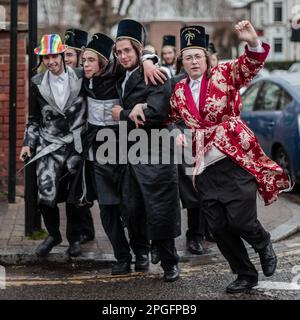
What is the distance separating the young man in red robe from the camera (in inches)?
209

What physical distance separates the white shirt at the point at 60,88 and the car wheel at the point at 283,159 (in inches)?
168

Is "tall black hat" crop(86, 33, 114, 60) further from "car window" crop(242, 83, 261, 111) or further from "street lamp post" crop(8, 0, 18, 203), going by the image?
"car window" crop(242, 83, 261, 111)

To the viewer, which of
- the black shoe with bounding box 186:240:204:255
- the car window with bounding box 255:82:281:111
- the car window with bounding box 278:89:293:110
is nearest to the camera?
the black shoe with bounding box 186:240:204:255

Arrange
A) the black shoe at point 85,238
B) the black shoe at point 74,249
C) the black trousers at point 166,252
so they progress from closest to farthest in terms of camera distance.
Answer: the black trousers at point 166,252, the black shoe at point 74,249, the black shoe at point 85,238

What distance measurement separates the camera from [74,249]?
21.7ft

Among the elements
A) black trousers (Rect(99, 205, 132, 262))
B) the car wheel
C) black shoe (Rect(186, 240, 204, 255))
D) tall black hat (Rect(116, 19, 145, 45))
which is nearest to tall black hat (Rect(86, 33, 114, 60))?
tall black hat (Rect(116, 19, 145, 45))

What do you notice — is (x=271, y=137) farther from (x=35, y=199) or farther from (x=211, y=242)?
(x=35, y=199)

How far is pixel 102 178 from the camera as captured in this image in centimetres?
599

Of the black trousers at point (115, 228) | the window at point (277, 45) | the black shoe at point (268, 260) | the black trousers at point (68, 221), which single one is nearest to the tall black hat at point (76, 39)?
the black trousers at point (68, 221)

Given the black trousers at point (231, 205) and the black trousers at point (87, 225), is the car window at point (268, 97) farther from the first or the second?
the black trousers at point (231, 205)

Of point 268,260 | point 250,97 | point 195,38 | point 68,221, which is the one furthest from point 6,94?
point 268,260

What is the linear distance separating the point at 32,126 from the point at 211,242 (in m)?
2.03

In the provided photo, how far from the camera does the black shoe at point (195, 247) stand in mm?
6688
